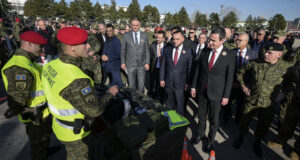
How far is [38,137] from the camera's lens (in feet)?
7.91

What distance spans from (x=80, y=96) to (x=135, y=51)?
3.32 meters

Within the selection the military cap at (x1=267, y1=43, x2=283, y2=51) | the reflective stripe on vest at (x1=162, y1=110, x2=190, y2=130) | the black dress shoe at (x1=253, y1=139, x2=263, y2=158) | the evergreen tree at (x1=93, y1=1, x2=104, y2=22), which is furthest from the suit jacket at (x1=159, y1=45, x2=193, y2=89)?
the evergreen tree at (x1=93, y1=1, x2=104, y2=22)

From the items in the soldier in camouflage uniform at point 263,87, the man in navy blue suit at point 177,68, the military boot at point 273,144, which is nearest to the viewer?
the soldier in camouflage uniform at point 263,87

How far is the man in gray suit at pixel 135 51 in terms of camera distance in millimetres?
4621

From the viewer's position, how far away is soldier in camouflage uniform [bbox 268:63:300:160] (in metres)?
2.97

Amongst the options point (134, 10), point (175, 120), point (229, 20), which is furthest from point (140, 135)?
point (134, 10)

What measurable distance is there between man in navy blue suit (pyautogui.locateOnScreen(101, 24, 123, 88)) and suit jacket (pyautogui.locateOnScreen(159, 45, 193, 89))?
199 centimetres

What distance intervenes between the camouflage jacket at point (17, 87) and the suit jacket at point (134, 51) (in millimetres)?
2926

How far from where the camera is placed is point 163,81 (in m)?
3.96

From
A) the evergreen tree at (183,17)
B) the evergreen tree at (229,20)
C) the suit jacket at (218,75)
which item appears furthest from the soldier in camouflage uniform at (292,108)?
the evergreen tree at (183,17)

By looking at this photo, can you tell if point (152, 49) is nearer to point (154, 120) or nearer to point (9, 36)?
point (154, 120)

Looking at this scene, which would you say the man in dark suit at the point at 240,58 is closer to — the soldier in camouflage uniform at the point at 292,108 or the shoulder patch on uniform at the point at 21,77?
the soldier in camouflage uniform at the point at 292,108

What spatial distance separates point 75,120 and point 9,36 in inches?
394

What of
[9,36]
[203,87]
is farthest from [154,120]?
[9,36]
